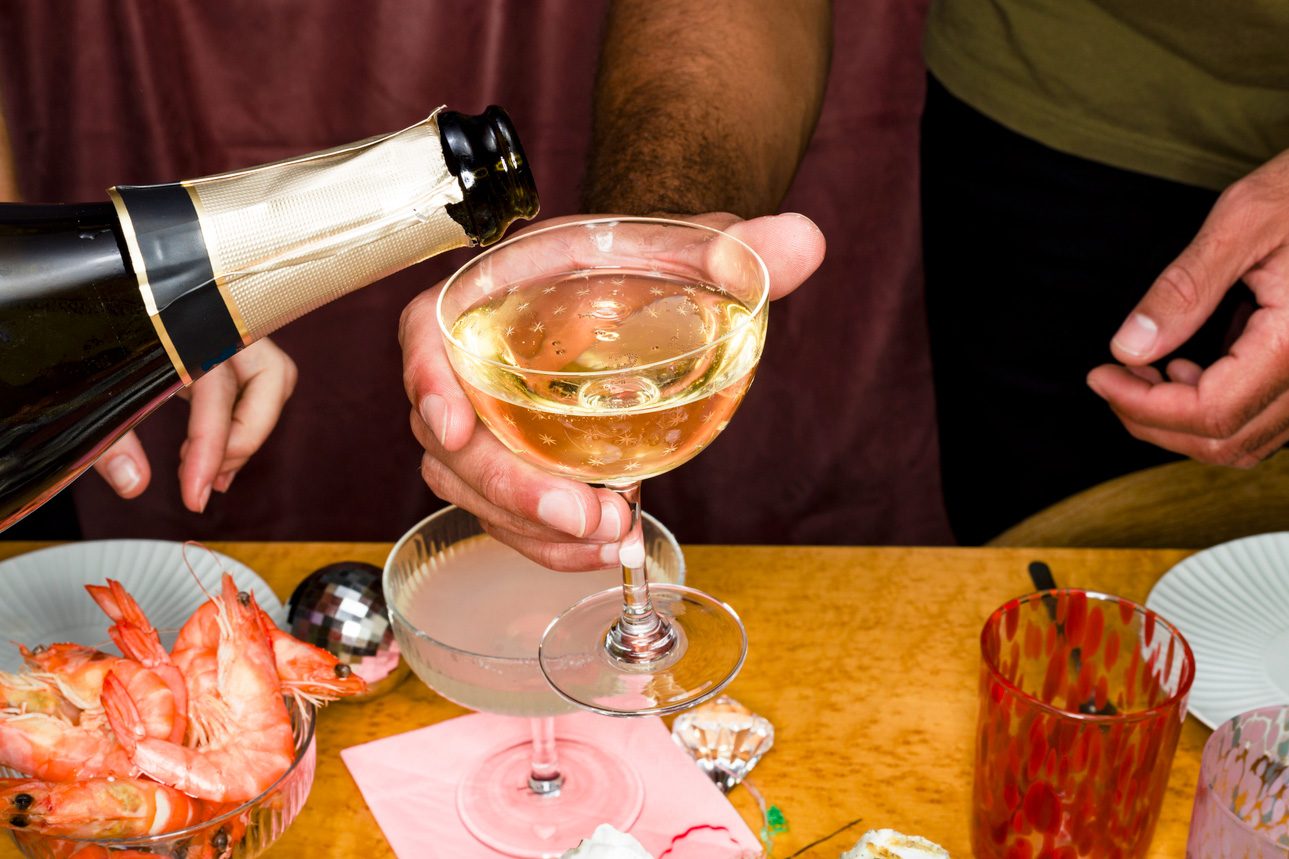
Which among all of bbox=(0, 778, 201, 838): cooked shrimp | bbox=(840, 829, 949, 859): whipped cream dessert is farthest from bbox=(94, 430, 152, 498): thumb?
bbox=(840, 829, 949, 859): whipped cream dessert

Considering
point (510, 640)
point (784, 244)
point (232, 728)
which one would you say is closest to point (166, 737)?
point (232, 728)

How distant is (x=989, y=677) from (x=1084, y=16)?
3.21 ft

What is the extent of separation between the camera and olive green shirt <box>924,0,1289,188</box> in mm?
1360

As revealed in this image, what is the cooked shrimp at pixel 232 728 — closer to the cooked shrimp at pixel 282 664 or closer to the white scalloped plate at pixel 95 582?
the cooked shrimp at pixel 282 664

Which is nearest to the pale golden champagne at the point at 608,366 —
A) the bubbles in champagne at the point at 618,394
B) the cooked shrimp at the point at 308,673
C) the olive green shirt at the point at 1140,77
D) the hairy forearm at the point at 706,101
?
the bubbles in champagne at the point at 618,394

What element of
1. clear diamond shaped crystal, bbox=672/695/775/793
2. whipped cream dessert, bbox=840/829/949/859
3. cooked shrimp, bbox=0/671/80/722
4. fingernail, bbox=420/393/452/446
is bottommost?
clear diamond shaped crystal, bbox=672/695/775/793

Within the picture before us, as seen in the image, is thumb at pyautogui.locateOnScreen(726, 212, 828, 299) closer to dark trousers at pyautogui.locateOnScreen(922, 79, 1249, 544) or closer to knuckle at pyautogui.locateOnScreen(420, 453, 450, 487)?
knuckle at pyautogui.locateOnScreen(420, 453, 450, 487)

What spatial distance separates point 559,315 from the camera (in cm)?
82

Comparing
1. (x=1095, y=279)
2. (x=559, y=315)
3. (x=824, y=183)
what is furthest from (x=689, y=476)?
(x=559, y=315)

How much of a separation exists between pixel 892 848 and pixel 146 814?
0.46 m

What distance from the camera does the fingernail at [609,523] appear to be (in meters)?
0.81

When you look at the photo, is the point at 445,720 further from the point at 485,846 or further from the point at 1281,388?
the point at 1281,388

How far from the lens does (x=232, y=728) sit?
2.62ft

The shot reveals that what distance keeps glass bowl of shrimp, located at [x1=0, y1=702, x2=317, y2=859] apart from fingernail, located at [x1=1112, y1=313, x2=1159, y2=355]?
82 centimetres
